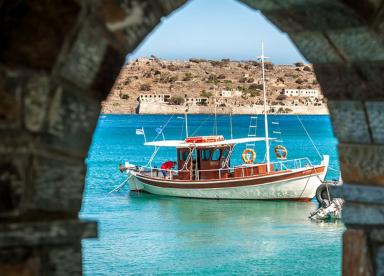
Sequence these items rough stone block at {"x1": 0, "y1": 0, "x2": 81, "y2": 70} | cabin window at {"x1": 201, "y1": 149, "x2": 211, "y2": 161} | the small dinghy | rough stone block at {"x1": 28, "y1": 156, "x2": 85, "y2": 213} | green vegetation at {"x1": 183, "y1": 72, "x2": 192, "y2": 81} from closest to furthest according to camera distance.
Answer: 1. rough stone block at {"x1": 0, "y1": 0, "x2": 81, "y2": 70}
2. rough stone block at {"x1": 28, "y1": 156, "x2": 85, "y2": 213}
3. the small dinghy
4. cabin window at {"x1": 201, "y1": 149, "x2": 211, "y2": 161}
5. green vegetation at {"x1": 183, "y1": 72, "x2": 192, "y2": 81}

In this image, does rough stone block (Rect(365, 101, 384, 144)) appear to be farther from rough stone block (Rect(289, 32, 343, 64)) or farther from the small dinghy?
the small dinghy

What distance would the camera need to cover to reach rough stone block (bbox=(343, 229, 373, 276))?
3.49 m

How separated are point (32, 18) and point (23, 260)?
2.53ft

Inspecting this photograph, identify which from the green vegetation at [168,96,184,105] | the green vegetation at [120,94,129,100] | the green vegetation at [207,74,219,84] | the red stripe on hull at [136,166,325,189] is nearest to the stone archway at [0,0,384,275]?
the red stripe on hull at [136,166,325,189]

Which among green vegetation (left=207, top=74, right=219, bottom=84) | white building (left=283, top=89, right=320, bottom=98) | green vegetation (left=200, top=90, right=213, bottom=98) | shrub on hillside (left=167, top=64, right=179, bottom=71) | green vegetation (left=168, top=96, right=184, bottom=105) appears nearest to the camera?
green vegetation (left=168, top=96, right=184, bottom=105)

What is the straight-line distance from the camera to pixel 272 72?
446 feet

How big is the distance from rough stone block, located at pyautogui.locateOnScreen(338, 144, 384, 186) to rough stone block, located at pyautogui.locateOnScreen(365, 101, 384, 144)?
40 mm

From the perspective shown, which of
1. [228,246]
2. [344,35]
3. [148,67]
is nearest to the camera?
[344,35]

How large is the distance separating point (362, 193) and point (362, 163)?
14cm

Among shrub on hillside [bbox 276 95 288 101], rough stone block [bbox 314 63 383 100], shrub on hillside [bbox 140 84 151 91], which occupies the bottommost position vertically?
rough stone block [bbox 314 63 383 100]

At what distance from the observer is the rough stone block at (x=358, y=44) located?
10.4 ft

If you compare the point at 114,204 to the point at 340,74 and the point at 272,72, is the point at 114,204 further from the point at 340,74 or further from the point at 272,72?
the point at 272,72

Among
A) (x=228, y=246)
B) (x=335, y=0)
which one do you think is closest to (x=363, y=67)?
(x=335, y=0)

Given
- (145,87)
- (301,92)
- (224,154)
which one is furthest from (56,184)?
(145,87)
